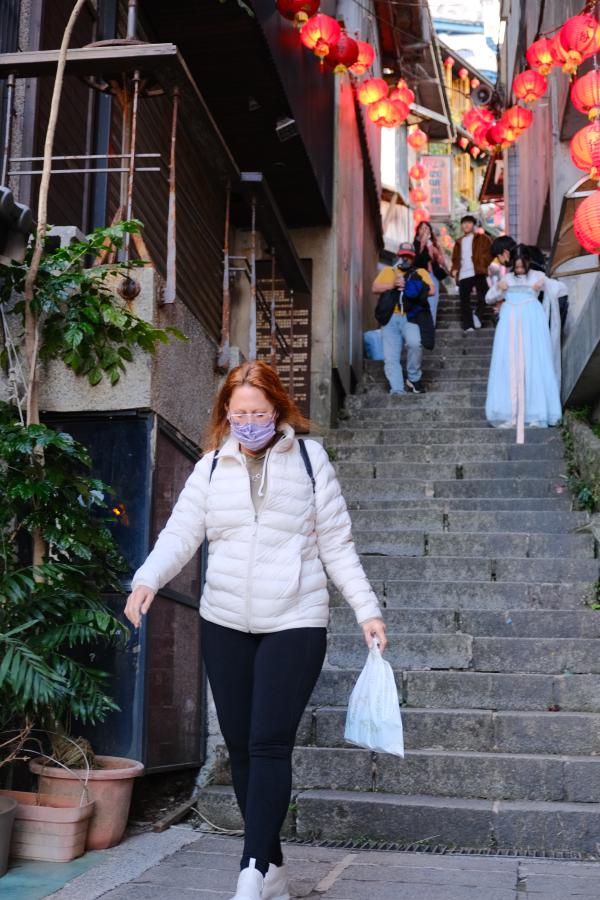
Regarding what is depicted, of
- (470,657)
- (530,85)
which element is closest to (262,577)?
(470,657)

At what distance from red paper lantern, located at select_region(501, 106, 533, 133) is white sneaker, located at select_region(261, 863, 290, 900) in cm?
1520

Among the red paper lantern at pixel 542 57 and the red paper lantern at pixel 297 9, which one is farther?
the red paper lantern at pixel 542 57

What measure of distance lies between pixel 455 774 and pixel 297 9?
8040 millimetres

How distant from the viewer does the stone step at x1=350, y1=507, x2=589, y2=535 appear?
8445mm

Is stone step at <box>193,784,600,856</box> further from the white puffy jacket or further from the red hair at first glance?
the red hair

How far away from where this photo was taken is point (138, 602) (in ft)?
11.7

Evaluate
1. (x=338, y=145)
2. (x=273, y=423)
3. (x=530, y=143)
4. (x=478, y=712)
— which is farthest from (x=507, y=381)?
(x=530, y=143)

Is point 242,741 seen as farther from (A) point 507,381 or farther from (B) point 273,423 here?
(A) point 507,381

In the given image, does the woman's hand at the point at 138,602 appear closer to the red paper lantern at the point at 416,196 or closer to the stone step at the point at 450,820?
the stone step at the point at 450,820

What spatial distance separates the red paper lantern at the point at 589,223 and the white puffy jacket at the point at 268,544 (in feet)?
16.1

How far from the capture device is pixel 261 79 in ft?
30.3

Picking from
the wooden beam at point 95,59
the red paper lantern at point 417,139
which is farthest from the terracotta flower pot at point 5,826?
the red paper lantern at point 417,139

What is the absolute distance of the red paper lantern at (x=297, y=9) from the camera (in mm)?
10383

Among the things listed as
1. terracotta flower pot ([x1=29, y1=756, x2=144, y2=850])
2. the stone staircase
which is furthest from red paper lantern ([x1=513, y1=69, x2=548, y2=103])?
terracotta flower pot ([x1=29, y1=756, x2=144, y2=850])
